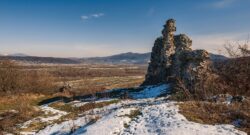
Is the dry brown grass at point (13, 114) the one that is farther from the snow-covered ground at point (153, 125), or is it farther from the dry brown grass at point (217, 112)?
the dry brown grass at point (217, 112)

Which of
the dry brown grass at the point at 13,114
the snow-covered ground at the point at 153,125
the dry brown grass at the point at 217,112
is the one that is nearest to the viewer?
the snow-covered ground at the point at 153,125

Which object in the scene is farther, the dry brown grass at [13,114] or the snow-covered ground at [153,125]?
the dry brown grass at [13,114]

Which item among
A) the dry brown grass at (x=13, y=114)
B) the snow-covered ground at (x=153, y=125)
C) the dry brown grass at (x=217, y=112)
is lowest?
the dry brown grass at (x=13, y=114)

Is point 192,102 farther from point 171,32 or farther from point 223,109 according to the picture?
point 171,32

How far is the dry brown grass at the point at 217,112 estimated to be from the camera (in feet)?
41.2

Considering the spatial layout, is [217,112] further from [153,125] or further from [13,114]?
[13,114]

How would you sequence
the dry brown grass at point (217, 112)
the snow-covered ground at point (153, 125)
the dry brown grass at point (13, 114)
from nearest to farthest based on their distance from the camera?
the snow-covered ground at point (153, 125) < the dry brown grass at point (217, 112) < the dry brown grass at point (13, 114)

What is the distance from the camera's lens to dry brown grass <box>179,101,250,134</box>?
12.6 meters

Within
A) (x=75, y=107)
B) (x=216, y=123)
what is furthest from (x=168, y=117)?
(x=75, y=107)

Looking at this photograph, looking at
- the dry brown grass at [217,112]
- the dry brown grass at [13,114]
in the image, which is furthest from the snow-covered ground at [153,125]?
the dry brown grass at [13,114]

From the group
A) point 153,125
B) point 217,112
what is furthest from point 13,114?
point 217,112

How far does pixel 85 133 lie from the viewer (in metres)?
12.4

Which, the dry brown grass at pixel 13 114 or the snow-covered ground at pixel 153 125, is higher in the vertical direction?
the snow-covered ground at pixel 153 125

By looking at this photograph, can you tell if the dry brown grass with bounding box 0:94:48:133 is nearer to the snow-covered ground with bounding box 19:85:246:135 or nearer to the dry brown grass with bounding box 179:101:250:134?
the snow-covered ground with bounding box 19:85:246:135
